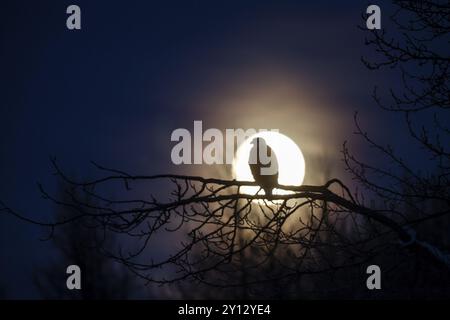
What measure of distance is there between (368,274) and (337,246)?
1446mm

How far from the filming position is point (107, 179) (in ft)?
20.7

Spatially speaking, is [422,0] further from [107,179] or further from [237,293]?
[237,293]

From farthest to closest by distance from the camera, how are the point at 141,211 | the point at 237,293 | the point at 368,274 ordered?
1. the point at 237,293
2. the point at 368,274
3. the point at 141,211
